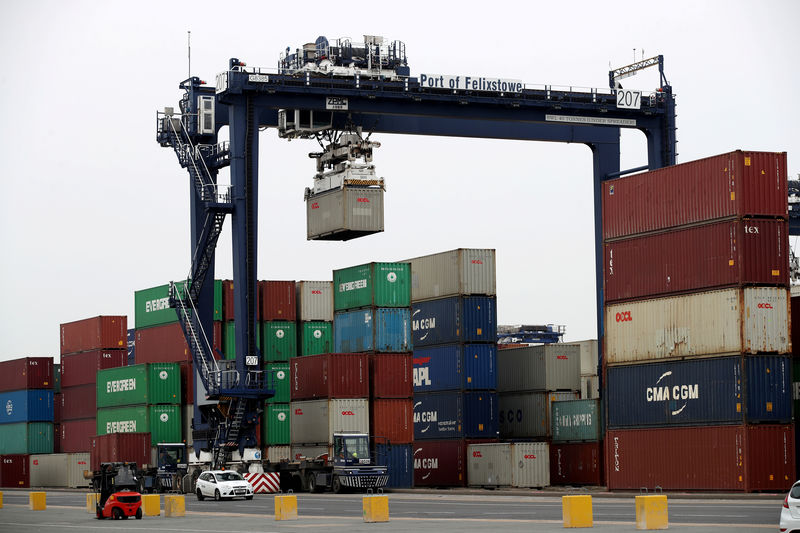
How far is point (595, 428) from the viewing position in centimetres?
5803

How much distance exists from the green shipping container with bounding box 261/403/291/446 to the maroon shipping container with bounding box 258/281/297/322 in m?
4.53

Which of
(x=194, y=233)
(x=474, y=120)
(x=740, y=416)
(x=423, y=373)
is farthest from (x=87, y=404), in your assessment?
(x=740, y=416)

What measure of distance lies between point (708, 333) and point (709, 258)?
8.29ft

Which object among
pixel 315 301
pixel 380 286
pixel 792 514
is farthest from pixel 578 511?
pixel 315 301

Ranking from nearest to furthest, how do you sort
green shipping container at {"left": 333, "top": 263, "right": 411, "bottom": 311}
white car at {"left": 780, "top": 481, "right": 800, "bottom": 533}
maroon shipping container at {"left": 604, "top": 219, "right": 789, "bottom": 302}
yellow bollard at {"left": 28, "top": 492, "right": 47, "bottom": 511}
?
white car at {"left": 780, "top": 481, "right": 800, "bottom": 533} < maroon shipping container at {"left": 604, "top": 219, "right": 789, "bottom": 302} < yellow bollard at {"left": 28, "top": 492, "right": 47, "bottom": 511} < green shipping container at {"left": 333, "top": 263, "right": 411, "bottom": 311}

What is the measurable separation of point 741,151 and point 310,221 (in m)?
21.7

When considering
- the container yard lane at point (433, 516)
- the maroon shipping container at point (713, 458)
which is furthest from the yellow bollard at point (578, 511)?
the maroon shipping container at point (713, 458)

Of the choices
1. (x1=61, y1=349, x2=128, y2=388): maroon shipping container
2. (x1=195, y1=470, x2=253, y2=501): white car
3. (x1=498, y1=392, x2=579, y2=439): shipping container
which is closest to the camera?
(x1=195, y1=470, x2=253, y2=501): white car

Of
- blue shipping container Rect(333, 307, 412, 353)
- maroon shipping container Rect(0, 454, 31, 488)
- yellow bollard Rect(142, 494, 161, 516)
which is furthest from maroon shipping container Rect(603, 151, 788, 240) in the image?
maroon shipping container Rect(0, 454, 31, 488)

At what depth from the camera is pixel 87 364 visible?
8231 centimetres

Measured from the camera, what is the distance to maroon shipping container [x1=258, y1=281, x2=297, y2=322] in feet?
220

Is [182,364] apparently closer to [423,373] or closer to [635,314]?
[423,373]

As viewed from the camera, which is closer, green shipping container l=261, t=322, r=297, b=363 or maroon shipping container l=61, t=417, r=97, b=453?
green shipping container l=261, t=322, r=297, b=363

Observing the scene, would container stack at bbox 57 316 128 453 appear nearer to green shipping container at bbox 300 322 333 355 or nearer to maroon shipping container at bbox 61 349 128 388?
maroon shipping container at bbox 61 349 128 388
